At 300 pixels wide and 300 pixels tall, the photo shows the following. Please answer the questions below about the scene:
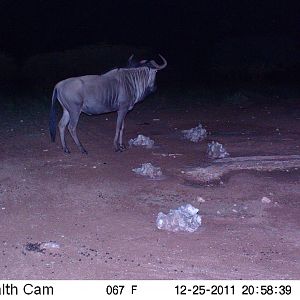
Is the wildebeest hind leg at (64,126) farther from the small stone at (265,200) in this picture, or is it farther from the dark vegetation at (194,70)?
the dark vegetation at (194,70)

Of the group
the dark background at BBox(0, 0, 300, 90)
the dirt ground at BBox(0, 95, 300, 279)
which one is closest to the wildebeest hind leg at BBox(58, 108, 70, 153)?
the dirt ground at BBox(0, 95, 300, 279)

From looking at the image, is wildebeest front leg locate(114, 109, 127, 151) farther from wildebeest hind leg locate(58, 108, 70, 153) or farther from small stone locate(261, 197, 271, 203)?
small stone locate(261, 197, 271, 203)

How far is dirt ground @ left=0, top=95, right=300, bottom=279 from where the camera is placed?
511cm

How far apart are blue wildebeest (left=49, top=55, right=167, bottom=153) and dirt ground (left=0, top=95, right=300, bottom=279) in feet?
1.52

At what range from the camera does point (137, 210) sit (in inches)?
263

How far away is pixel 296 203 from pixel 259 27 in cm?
2383

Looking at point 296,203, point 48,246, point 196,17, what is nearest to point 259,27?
point 196,17

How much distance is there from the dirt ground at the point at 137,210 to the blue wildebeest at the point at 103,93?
18.2 inches

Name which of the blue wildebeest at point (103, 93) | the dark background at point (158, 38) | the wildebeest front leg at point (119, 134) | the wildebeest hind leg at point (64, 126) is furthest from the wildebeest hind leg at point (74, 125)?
the dark background at point (158, 38)

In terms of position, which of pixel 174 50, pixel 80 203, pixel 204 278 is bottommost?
pixel 174 50

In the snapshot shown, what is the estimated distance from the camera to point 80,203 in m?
6.93

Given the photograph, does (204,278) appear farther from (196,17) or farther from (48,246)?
(196,17)

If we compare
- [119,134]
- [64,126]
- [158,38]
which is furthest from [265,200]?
[158,38]

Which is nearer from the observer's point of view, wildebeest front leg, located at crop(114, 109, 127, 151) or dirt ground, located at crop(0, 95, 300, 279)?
dirt ground, located at crop(0, 95, 300, 279)
